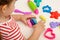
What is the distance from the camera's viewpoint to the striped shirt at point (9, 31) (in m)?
0.90

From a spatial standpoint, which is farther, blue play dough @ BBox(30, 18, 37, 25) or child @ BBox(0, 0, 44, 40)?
blue play dough @ BBox(30, 18, 37, 25)

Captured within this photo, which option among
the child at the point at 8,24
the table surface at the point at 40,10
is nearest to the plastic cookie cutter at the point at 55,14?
the table surface at the point at 40,10

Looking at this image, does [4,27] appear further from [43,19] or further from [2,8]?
[43,19]

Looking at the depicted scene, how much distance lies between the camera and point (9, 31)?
0.90 m

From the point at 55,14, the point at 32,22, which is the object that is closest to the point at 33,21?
the point at 32,22

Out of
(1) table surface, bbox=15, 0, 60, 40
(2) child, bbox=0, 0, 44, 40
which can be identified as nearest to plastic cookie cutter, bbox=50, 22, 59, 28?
(1) table surface, bbox=15, 0, 60, 40

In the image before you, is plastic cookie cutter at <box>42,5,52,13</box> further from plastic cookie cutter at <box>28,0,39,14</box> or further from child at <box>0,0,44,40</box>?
child at <box>0,0,44,40</box>

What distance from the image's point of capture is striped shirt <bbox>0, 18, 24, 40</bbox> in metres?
0.90

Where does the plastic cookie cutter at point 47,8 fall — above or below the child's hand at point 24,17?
above

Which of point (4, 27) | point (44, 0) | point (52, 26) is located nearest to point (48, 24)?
point (52, 26)

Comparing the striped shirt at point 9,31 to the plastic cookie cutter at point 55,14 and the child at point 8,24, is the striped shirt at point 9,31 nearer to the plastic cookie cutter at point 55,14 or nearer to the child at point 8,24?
the child at point 8,24

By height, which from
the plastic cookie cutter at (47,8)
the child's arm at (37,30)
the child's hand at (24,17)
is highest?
the plastic cookie cutter at (47,8)

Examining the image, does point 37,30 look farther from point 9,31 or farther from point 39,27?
point 9,31

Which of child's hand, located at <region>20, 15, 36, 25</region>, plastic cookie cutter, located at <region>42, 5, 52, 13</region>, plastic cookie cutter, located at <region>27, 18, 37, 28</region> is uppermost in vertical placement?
plastic cookie cutter, located at <region>42, 5, 52, 13</region>
